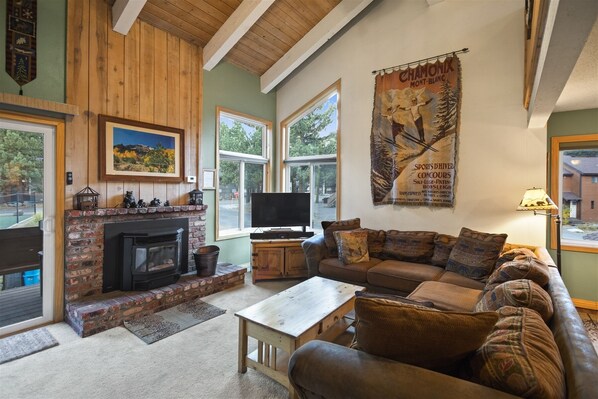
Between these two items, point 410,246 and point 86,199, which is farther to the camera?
point 410,246

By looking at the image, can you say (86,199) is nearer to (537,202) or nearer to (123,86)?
(123,86)

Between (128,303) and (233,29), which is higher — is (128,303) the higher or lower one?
the lower one

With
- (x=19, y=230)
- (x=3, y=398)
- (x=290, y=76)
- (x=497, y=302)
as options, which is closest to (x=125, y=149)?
(x=19, y=230)

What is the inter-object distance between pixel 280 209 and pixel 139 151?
2.14 metres

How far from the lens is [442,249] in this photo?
3.47m

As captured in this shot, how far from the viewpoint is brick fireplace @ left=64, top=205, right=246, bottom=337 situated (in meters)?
2.77

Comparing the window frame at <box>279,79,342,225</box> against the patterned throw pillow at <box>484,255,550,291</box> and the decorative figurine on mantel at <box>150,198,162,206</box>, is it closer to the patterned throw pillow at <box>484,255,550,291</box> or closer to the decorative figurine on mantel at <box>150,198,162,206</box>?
the decorative figurine on mantel at <box>150,198,162,206</box>

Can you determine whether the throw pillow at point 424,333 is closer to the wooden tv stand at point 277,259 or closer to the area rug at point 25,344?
the area rug at point 25,344

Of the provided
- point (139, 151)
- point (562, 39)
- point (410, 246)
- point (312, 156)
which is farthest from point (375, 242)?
point (139, 151)

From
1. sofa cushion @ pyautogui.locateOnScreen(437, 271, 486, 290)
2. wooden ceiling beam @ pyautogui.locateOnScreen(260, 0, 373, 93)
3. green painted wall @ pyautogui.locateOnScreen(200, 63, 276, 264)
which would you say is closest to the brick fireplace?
green painted wall @ pyautogui.locateOnScreen(200, 63, 276, 264)

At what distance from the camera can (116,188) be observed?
340 centimetres

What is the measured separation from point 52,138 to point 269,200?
2.72m

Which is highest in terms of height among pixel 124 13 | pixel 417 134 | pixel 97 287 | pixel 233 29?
pixel 233 29

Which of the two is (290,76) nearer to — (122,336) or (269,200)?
(269,200)
